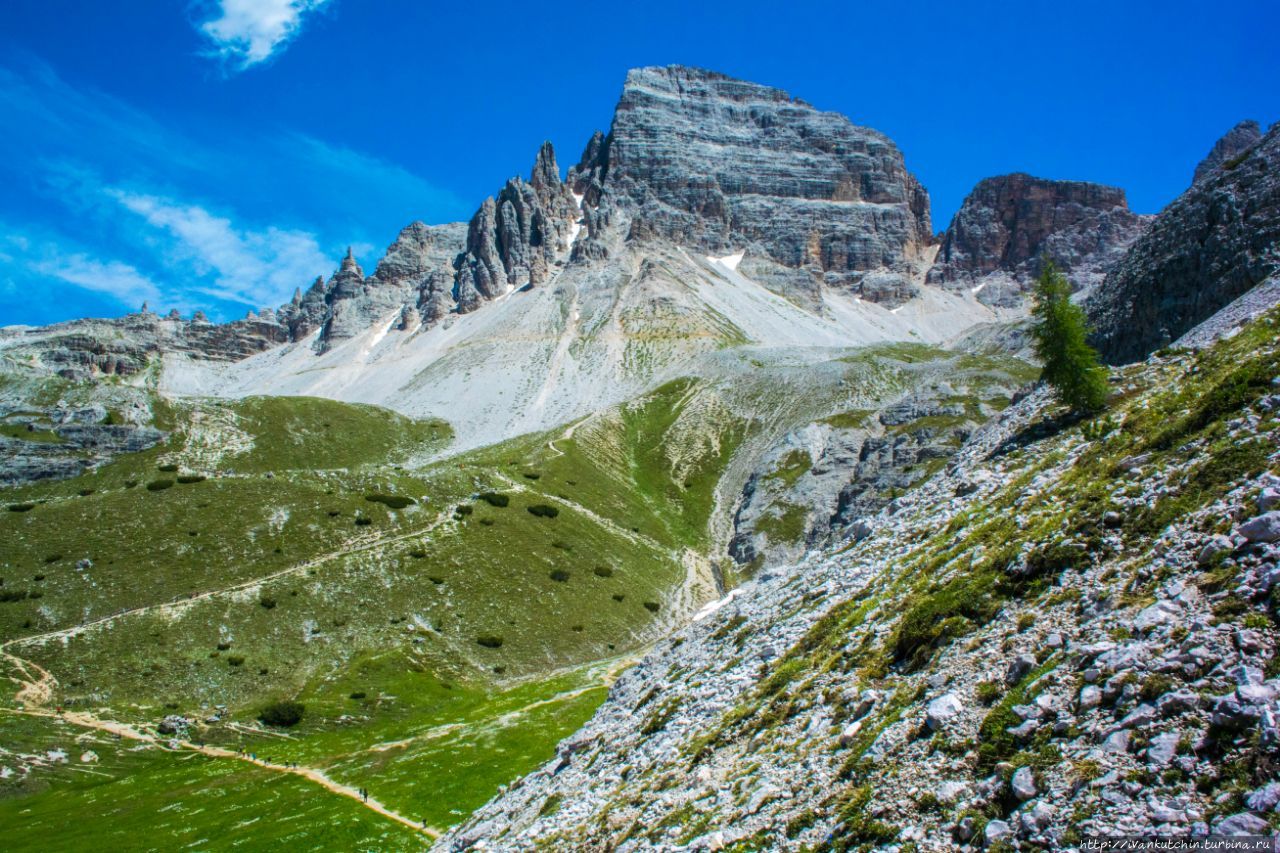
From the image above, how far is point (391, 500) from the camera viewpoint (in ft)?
345

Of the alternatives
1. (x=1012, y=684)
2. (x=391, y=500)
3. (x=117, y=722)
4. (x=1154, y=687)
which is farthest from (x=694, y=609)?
(x=1154, y=687)

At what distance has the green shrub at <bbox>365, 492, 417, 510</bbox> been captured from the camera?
104562 millimetres

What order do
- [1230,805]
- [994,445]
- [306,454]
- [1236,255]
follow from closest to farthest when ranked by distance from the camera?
[1230,805]
[994,445]
[1236,255]
[306,454]

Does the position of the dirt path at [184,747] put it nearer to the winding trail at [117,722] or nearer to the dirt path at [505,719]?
the winding trail at [117,722]

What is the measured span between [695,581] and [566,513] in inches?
863

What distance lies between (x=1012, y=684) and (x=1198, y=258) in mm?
80342

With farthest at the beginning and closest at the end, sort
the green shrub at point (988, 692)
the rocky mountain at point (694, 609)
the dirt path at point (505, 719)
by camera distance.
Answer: the dirt path at point (505, 719)
the green shrub at point (988, 692)
the rocky mountain at point (694, 609)

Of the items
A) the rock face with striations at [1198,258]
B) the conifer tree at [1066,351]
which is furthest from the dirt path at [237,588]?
the rock face with striations at [1198,258]

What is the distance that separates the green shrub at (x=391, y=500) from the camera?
10456 cm

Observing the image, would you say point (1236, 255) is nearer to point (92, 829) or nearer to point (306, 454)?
point (92, 829)

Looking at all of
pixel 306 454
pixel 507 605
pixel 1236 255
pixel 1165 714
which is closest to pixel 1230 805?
pixel 1165 714

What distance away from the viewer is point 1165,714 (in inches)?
457

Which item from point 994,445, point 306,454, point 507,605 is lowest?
point 507,605

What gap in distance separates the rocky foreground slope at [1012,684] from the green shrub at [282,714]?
42382 mm
